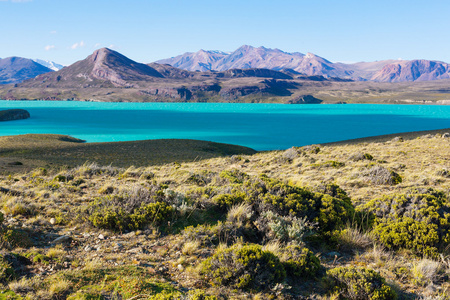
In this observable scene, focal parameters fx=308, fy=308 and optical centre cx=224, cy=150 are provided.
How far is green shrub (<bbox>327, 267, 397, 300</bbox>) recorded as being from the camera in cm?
480

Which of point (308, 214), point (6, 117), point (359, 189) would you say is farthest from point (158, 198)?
point (6, 117)

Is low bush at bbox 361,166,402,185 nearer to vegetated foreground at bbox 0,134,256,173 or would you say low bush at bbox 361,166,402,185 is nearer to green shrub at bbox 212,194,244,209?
green shrub at bbox 212,194,244,209

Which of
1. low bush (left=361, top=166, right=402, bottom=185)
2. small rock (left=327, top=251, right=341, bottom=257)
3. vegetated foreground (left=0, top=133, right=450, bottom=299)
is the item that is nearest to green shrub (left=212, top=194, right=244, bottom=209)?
vegetated foreground (left=0, top=133, right=450, bottom=299)

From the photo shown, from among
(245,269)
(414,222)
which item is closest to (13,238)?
(245,269)

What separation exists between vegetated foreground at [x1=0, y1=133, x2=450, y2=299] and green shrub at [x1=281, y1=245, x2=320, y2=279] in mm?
20

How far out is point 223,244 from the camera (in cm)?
615

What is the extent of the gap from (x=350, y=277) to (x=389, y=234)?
2.53 m

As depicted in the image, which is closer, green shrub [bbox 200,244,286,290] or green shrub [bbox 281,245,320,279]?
green shrub [bbox 200,244,286,290]

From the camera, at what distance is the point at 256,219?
7.45m

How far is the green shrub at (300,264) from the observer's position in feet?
17.7

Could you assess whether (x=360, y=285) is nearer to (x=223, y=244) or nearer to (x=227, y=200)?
(x=223, y=244)

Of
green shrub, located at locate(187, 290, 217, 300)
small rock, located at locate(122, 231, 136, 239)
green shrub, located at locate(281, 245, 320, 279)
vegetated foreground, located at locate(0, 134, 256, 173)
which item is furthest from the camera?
vegetated foreground, located at locate(0, 134, 256, 173)

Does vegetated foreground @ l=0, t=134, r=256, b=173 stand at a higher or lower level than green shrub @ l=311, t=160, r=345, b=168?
lower

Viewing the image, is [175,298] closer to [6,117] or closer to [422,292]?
[422,292]
